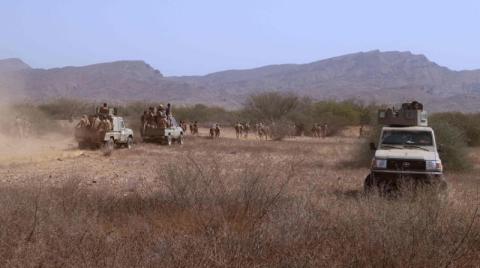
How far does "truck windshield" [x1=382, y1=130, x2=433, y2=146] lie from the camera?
1419 centimetres

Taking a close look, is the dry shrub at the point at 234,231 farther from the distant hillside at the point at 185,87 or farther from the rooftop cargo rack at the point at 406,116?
the distant hillside at the point at 185,87

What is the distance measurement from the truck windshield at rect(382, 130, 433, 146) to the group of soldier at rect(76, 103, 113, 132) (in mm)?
17069

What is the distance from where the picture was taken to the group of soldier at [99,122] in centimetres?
2844

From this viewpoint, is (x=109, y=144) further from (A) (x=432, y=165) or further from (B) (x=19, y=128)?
(A) (x=432, y=165)

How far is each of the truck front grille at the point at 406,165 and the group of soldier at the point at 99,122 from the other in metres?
18.2

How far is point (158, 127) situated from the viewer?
34594mm

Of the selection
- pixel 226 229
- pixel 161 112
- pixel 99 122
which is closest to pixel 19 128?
pixel 161 112

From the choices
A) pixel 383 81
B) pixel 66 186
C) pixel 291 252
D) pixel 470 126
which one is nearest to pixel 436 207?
pixel 291 252

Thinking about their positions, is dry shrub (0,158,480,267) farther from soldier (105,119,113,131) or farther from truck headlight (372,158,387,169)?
soldier (105,119,113,131)

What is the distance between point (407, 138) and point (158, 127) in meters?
21.9

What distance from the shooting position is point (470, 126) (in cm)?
4459

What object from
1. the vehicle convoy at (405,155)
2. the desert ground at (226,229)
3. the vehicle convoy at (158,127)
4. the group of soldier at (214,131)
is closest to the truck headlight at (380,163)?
the vehicle convoy at (405,155)

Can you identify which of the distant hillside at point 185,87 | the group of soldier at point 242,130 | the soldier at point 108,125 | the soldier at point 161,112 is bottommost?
the group of soldier at point 242,130

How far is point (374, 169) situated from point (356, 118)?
194ft
